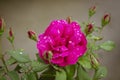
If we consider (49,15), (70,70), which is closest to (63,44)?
(70,70)

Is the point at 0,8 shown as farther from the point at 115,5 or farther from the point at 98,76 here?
the point at 98,76

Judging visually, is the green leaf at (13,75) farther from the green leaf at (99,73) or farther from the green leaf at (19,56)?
the green leaf at (99,73)

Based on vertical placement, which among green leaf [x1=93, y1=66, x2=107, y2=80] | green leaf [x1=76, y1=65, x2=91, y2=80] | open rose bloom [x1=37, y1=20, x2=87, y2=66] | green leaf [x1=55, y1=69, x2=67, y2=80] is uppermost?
open rose bloom [x1=37, y1=20, x2=87, y2=66]

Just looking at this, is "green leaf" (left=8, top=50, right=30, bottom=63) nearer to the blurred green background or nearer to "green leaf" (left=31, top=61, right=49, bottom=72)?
"green leaf" (left=31, top=61, right=49, bottom=72)

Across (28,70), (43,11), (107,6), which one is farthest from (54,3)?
(28,70)

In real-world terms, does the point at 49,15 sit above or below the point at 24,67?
above

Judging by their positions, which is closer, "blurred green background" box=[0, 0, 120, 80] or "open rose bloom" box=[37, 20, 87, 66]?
"open rose bloom" box=[37, 20, 87, 66]

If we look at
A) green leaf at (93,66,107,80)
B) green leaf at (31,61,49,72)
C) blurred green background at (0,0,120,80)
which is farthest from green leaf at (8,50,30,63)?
blurred green background at (0,0,120,80)

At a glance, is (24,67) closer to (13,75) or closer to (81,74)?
(13,75)
